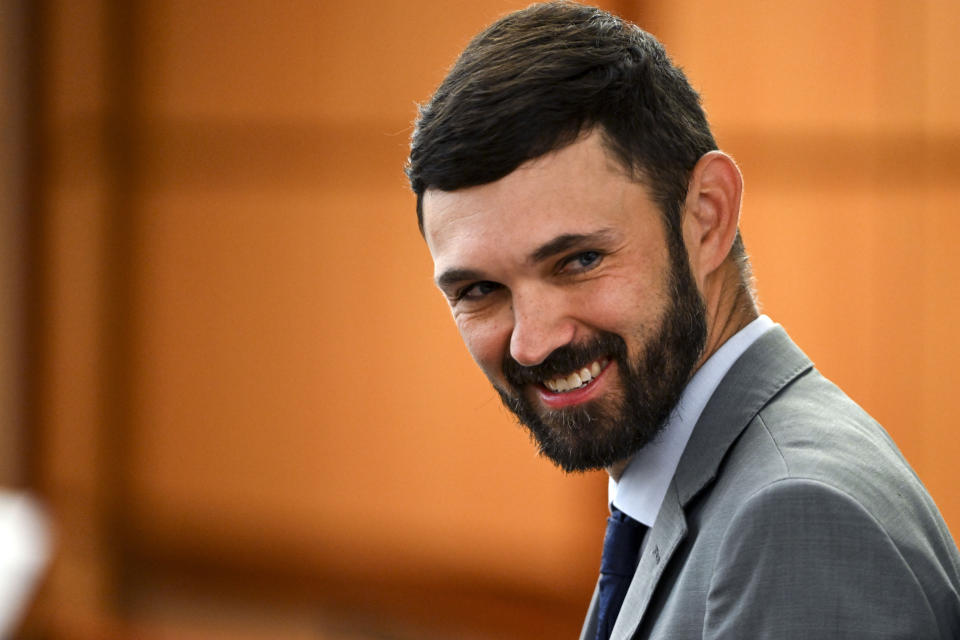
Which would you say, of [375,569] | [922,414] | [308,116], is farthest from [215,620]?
[922,414]

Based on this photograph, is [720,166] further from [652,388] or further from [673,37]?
[673,37]

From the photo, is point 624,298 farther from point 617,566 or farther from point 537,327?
point 617,566

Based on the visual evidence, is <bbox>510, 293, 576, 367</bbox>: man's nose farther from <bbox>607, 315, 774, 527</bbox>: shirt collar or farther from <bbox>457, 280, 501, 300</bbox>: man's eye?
<bbox>607, 315, 774, 527</bbox>: shirt collar

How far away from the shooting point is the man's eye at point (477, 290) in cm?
122

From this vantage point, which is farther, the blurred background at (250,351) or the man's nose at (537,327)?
the blurred background at (250,351)

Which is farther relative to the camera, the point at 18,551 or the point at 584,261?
the point at 18,551

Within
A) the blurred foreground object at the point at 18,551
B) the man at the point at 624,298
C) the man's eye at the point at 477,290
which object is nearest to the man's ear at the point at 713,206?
the man at the point at 624,298

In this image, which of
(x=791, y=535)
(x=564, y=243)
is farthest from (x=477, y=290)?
(x=791, y=535)

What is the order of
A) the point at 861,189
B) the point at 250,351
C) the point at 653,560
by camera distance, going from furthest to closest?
the point at 250,351 < the point at 861,189 < the point at 653,560

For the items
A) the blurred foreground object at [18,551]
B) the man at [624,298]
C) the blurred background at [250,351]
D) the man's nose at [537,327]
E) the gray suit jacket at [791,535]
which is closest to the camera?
the gray suit jacket at [791,535]

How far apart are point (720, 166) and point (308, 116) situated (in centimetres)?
299

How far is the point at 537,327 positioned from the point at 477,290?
0.35 feet

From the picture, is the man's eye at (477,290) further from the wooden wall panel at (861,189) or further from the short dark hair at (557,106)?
the wooden wall panel at (861,189)

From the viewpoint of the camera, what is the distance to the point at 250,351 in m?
4.13
